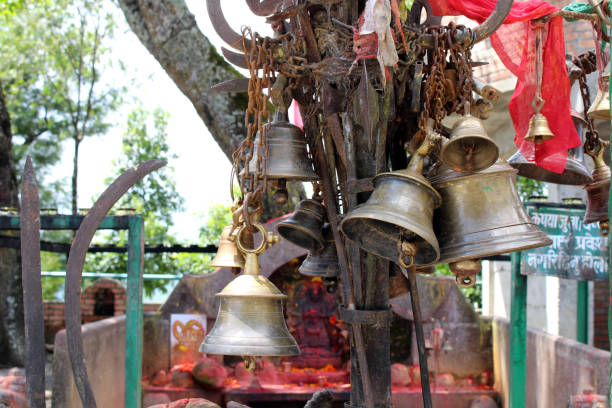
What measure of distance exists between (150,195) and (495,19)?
17986 mm

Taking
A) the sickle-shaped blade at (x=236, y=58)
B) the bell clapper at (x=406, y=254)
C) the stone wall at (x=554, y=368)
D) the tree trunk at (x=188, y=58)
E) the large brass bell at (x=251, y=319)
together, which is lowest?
the stone wall at (x=554, y=368)

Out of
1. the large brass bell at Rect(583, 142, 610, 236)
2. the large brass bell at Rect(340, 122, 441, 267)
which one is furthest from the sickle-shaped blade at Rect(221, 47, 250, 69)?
the large brass bell at Rect(583, 142, 610, 236)

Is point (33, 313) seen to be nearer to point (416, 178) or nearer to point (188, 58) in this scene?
point (416, 178)

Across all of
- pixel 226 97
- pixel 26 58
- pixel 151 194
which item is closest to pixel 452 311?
pixel 226 97

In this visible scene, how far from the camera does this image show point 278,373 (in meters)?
8.69

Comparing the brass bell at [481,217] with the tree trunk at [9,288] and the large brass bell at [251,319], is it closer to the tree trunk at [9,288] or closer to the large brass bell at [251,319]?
the large brass bell at [251,319]

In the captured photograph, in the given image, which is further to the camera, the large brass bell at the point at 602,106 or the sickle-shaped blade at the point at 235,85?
the large brass bell at the point at 602,106

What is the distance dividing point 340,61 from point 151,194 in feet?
58.2

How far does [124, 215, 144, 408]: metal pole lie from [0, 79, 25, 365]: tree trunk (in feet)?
15.7

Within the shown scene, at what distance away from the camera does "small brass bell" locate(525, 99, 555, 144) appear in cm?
328

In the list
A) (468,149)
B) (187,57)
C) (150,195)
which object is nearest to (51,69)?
(150,195)

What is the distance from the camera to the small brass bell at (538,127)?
3.28 metres

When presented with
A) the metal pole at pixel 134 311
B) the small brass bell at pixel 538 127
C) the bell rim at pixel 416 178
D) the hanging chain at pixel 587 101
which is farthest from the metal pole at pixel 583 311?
the bell rim at pixel 416 178

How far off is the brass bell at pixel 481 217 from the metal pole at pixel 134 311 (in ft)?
13.8
